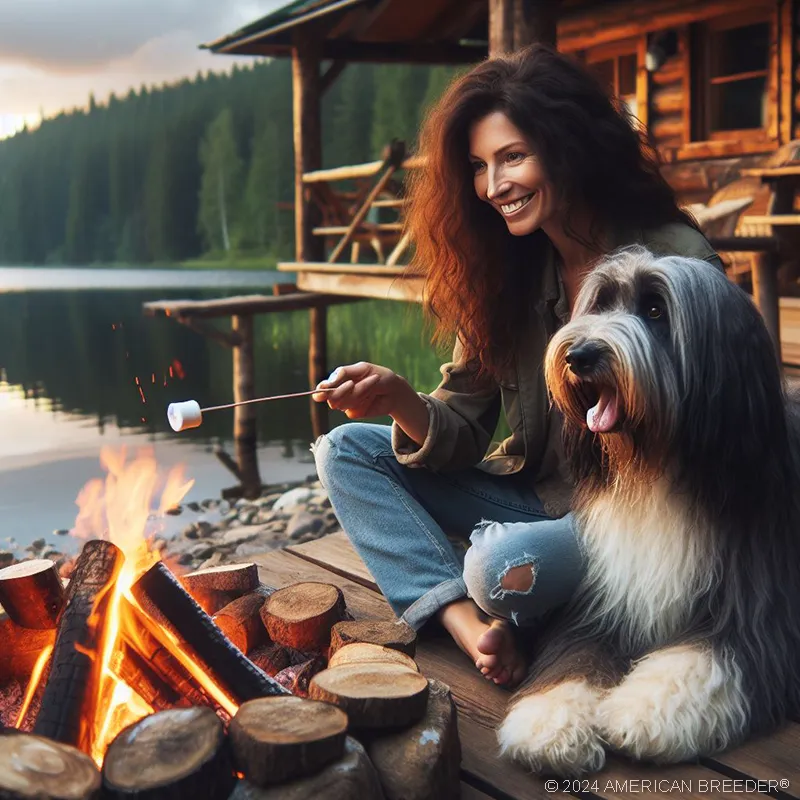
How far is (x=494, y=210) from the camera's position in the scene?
247 centimetres

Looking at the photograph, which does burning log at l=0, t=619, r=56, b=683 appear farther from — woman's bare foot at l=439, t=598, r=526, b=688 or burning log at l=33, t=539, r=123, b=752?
woman's bare foot at l=439, t=598, r=526, b=688

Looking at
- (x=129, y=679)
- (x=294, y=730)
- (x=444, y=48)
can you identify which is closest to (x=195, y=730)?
(x=294, y=730)

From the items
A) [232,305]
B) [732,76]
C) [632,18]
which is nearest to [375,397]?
[232,305]

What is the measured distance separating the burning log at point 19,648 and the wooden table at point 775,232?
3066 mm

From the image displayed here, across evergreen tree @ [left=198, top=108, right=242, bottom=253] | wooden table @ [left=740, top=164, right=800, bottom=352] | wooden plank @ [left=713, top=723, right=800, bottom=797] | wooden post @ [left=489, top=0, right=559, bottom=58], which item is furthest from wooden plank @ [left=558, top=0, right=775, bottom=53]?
evergreen tree @ [left=198, top=108, right=242, bottom=253]

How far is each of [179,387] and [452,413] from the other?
1188 cm

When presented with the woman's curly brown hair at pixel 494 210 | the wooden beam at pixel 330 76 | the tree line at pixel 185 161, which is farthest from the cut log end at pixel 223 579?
the tree line at pixel 185 161

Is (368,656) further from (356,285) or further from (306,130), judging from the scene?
(306,130)

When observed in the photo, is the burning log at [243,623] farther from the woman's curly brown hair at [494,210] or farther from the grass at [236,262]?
the grass at [236,262]

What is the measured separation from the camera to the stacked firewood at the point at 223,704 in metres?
1.48

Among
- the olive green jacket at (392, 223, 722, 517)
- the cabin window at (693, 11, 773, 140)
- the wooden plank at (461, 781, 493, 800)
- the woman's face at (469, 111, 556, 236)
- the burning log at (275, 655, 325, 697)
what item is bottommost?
the wooden plank at (461, 781, 493, 800)

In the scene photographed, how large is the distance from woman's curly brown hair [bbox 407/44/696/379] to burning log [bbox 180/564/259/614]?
31.4 inches

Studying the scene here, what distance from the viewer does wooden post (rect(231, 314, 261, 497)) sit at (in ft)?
27.2

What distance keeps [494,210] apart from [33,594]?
1415 millimetres
